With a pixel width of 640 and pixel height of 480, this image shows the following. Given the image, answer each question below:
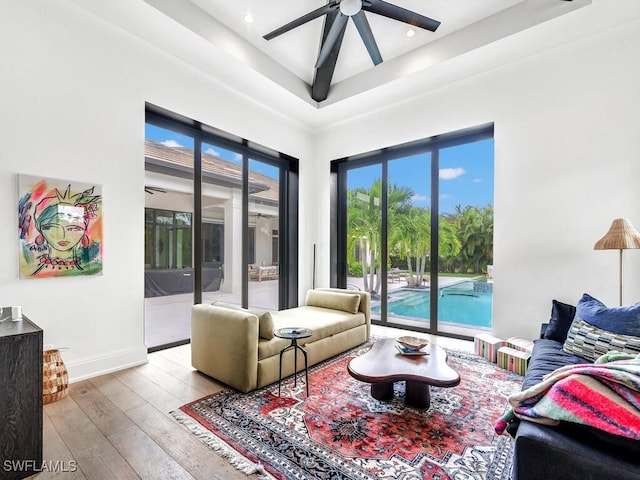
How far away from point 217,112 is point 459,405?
405 cm

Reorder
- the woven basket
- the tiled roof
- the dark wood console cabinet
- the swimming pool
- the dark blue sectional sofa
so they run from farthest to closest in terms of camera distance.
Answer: the swimming pool, the tiled roof, the woven basket, the dark wood console cabinet, the dark blue sectional sofa

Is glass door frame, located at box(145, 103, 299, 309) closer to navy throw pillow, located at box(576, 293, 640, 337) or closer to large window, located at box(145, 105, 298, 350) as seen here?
large window, located at box(145, 105, 298, 350)

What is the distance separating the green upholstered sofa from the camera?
2.48 metres

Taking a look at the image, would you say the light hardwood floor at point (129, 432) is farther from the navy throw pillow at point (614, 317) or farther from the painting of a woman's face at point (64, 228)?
the navy throw pillow at point (614, 317)

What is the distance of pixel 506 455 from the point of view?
70.2 inches

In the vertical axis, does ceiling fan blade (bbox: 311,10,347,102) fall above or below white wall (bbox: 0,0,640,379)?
above

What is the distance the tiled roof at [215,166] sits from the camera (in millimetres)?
3732

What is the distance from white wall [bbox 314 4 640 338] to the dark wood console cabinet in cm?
410

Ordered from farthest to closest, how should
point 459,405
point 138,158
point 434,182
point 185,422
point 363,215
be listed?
point 363,215, point 434,182, point 138,158, point 459,405, point 185,422

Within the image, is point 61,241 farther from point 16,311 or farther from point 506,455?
point 506,455

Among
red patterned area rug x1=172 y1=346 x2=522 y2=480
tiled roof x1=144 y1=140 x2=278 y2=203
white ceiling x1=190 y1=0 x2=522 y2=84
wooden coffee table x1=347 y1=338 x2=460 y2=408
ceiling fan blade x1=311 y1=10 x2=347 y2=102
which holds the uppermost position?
white ceiling x1=190 y1=0 x2=522 y2=84

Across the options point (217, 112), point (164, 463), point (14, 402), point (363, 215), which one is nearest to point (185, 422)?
point (164, 463)

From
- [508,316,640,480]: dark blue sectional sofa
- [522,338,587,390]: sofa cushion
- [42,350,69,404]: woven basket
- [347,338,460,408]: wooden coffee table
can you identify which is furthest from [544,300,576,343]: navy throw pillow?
[42,350,69,404]: woven basket

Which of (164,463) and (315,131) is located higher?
(315,131)
